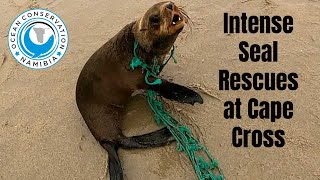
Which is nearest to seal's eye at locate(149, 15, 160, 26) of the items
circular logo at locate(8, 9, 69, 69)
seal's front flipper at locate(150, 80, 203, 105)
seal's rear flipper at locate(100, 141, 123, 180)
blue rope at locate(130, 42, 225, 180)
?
blue rope at locate(130, 42, 225, 180)

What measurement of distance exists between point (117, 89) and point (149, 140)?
0.40 meters

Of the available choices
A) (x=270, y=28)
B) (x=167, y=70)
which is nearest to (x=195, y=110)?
(x=167, y=70)

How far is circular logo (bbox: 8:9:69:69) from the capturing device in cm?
376

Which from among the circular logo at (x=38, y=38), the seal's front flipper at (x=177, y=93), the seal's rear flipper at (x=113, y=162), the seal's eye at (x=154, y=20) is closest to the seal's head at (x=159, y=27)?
the seal's eye at (x=154, y=20)

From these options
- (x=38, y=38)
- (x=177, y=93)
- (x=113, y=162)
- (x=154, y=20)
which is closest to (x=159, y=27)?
(x=154, y=20)

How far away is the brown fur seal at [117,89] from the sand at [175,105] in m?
0.08

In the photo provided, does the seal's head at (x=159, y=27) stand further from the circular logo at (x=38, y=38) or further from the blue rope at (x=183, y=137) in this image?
the circular logo at (x=38, y=38)

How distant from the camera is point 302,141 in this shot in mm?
2873

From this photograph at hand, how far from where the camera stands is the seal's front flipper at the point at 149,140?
2955 mm

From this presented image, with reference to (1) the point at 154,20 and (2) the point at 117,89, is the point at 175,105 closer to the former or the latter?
(2) the point at 117,89

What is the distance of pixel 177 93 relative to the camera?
9.55 feet

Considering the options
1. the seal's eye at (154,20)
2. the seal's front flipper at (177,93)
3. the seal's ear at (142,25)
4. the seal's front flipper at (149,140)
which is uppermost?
the seal's eye at (154,20)

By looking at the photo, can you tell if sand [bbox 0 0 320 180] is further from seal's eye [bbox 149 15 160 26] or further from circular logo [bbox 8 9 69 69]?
seal's eye [bbox 149 15 160 26]

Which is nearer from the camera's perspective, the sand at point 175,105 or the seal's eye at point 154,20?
the seal's eye at point 154,20
